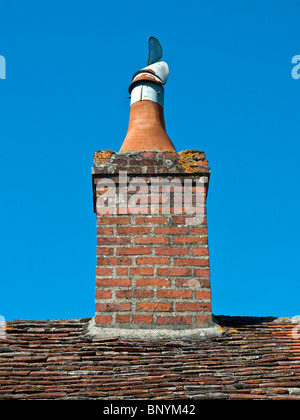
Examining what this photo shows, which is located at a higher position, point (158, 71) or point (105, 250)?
point (158, 71)

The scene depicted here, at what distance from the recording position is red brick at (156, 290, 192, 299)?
14.0 ft

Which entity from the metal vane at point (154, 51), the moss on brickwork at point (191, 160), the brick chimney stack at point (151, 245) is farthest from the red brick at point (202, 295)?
the metal vane at point (154, 51)

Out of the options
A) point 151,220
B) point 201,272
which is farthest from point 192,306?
point 151,220

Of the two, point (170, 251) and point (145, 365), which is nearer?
point (145, 365)

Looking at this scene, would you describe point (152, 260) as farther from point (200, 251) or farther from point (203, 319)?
point (203, 319)

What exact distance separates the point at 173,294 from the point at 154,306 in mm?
164

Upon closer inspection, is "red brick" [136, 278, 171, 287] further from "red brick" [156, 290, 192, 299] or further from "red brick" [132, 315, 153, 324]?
"red brick" [132, 315, 153, 324]

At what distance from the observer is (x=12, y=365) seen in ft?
12.2

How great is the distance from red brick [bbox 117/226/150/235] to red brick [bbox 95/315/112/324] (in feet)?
2.12

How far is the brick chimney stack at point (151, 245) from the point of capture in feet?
13.8

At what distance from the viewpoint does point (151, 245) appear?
4.40 meters

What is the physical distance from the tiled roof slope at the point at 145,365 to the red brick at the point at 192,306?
0.22 m
